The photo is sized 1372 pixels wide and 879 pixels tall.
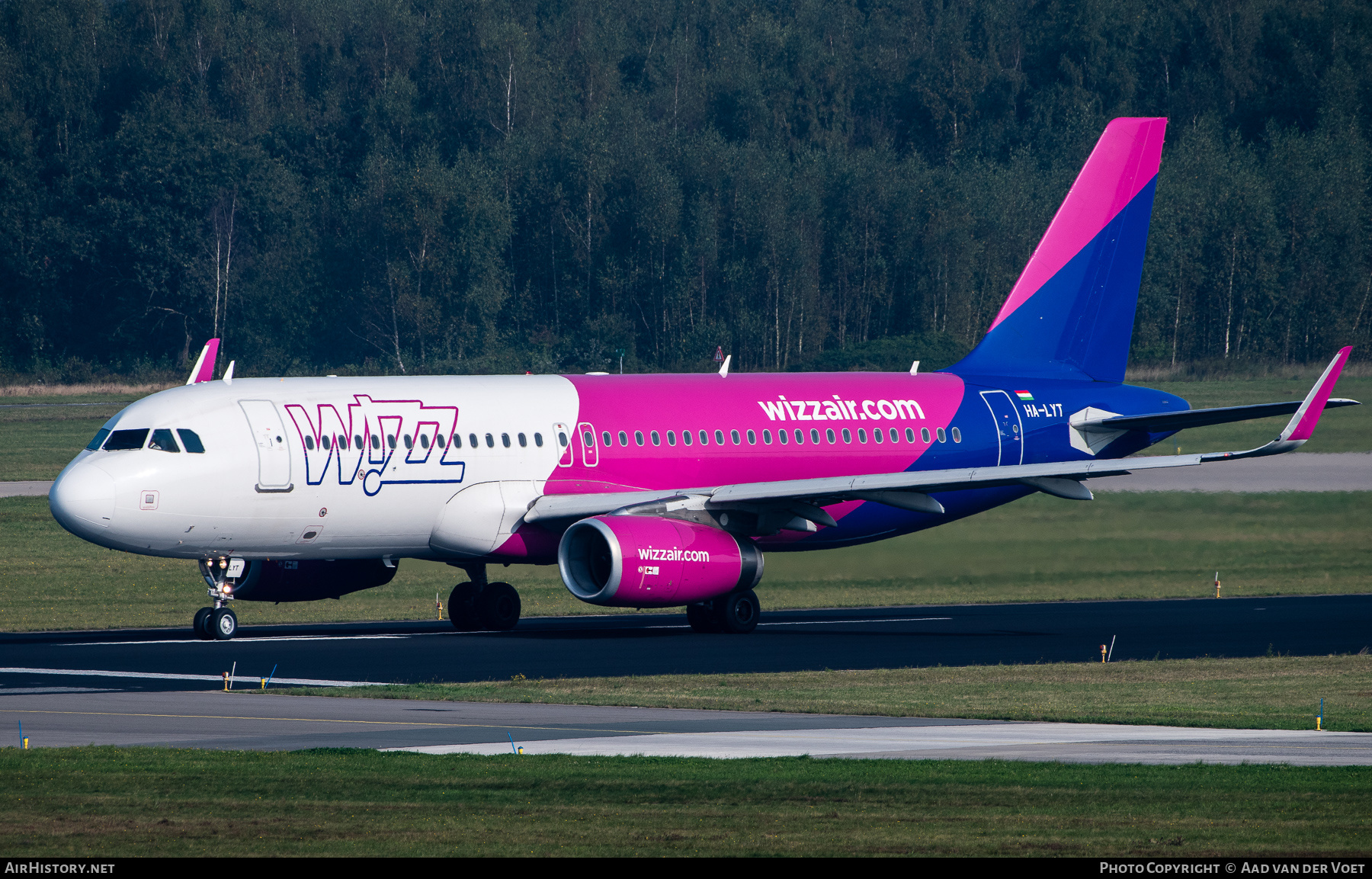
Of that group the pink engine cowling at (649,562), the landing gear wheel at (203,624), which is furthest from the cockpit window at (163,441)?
the pink engine cowling at (649,562)

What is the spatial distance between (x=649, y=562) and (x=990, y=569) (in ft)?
27.8

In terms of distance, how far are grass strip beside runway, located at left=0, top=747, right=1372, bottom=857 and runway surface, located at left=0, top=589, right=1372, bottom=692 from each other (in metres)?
7.98

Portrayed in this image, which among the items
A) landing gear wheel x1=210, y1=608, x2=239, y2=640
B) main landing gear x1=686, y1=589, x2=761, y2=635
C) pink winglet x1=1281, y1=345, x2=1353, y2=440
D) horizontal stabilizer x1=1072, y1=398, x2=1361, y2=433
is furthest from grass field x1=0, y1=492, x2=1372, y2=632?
pink winglet x1=1281, y1=345, x2=1353, y2=440

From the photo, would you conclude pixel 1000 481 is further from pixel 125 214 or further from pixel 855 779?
pixel 125 214

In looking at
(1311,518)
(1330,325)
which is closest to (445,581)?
(1311,518)

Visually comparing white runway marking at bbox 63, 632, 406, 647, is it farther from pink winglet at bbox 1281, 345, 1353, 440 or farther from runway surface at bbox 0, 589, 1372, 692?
pink winglet at bbox 1281, 345, 1353, 440

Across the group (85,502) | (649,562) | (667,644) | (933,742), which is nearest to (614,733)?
(933,742)

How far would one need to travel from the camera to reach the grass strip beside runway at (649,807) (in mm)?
12828

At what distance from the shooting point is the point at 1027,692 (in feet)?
75.9

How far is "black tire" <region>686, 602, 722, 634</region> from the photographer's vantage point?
3195cm

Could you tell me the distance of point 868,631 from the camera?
32.0 m

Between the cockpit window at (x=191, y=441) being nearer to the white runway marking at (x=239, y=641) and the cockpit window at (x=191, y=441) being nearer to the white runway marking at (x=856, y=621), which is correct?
the white runway marking at (x=239, y=641)

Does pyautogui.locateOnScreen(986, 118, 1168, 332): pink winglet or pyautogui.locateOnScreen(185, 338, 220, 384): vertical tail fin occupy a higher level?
pyautogui.locateOnScreen(986, 118, 1168, 332): pink winglet
